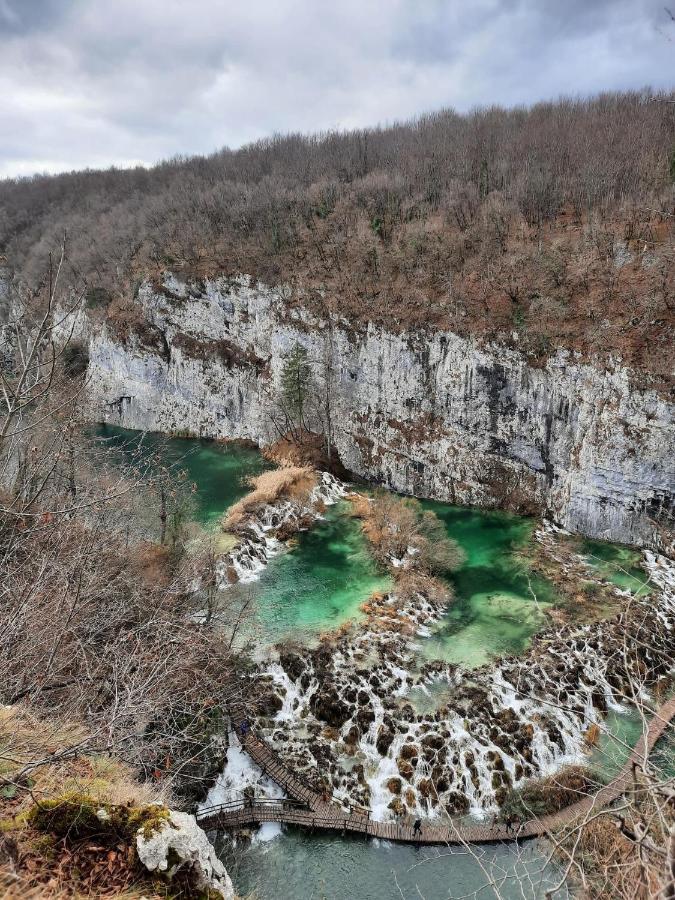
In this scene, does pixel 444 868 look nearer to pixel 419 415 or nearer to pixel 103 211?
pixel 419 415

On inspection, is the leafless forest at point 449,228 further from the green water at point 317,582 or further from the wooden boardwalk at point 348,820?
the wooden boardwalk at point 348,820

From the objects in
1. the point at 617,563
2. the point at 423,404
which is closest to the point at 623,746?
the point at 617,563

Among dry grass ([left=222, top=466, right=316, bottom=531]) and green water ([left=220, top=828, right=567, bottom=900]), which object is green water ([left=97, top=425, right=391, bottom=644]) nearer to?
dry grass ([left=222, top=466, right=316, bottom=531])

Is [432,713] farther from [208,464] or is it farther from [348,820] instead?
[208,464]

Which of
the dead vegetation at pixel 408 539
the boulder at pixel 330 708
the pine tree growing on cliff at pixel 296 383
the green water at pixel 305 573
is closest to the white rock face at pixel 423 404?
the pine tree growing on cliff at pixel 296 383

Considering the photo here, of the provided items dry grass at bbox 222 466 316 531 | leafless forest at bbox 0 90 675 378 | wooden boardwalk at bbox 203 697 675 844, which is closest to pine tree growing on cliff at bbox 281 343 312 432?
leafless forest at bbox 0 90 675 378
